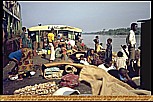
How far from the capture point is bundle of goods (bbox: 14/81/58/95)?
6.66ft

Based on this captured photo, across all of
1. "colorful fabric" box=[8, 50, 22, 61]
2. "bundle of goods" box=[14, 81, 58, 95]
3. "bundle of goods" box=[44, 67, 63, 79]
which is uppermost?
"colorful fabric" box=[8, 50, 22, 61]

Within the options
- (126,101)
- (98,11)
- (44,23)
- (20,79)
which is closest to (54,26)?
(44,23)

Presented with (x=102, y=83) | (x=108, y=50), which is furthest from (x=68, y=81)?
(x=108, y=50)

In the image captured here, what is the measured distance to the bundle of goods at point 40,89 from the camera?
6.66 ft

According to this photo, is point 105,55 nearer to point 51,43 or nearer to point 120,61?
point 120,61

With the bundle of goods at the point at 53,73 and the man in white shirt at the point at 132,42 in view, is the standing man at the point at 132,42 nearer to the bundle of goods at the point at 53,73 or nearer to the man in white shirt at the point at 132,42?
the man in white shirt at the point at 132,42

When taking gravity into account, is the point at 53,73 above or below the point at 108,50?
below

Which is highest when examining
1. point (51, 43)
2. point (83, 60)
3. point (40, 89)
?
point (51, 43)

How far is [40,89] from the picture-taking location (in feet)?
6.71

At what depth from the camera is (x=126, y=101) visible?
1991 mm

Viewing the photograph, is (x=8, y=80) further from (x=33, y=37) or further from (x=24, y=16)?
(x=24, y=16)

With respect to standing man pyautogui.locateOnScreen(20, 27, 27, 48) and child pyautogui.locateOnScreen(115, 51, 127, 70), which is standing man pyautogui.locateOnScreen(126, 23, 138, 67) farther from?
standing man pyautogui.locateOnScreen(20, 27, 27, 48)

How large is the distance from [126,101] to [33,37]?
0.87 metres

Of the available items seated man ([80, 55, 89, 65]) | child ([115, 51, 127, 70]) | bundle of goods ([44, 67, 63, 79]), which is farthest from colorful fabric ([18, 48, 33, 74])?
child ([115, 51, 127, 70])
